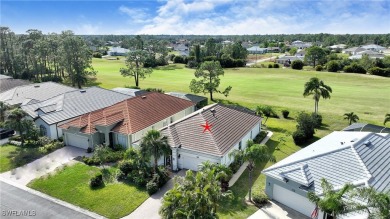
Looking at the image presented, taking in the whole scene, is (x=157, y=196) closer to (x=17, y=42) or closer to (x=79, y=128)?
(x=79, y=128)

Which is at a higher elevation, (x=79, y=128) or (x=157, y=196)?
(x=79, y=128)

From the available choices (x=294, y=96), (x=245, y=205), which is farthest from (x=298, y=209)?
(x=294, y=96)

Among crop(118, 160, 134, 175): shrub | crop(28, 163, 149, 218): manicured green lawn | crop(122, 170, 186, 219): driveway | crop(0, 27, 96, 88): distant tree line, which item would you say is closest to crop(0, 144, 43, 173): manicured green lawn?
crop(28, 163, 149, 218): manicured green lawn

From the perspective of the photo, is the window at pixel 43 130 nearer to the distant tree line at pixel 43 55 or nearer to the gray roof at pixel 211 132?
the gray roof at pixel 211 132

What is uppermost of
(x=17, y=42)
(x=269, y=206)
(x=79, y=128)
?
(x=17, y=42)

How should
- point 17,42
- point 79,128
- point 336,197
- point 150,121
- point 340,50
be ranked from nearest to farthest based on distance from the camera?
point 336,197 → point 79,128 → point 150,121 → point 17,42 → point 340,50

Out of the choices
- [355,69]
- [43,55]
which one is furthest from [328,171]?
[355,69]

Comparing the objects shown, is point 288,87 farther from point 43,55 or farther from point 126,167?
point 43,55
